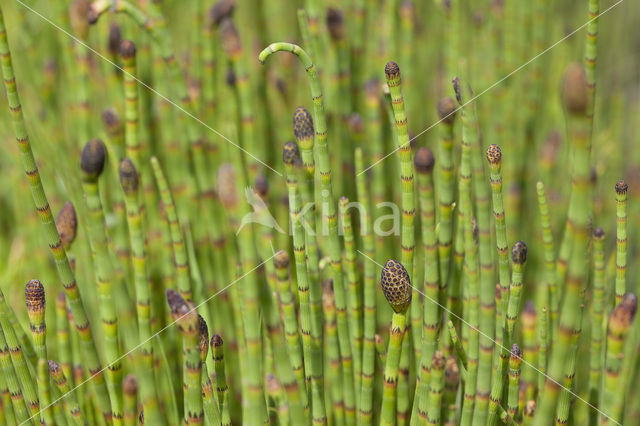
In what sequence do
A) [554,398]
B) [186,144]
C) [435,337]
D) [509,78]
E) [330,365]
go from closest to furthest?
[554,398]
[435,337]
[330,365]
[186,144]
[509,78]

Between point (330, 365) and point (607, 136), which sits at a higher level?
point (607, 136)

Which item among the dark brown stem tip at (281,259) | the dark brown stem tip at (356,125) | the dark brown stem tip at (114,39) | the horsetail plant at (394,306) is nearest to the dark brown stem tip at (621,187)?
the horsetail plant at (394,306)

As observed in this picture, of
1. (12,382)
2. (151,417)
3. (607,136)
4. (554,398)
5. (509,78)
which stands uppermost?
(509,78)

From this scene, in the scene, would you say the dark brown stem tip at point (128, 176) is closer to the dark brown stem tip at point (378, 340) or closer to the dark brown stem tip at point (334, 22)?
the dark brown stem tip at point (378, 340)

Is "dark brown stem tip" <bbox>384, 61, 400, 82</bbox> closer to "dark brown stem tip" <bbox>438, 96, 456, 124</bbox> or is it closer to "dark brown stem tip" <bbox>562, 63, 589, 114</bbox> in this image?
"dark brown stem tip" <bbox>438, 96, 456, 124</bbox>

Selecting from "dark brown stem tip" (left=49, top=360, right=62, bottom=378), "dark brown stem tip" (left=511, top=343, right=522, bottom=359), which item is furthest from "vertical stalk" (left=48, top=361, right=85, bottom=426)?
"dark brown stem tip" (left=511, top=343, right=522, bottom=359)

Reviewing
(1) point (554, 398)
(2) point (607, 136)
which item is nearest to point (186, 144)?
(1) point (554, 398)

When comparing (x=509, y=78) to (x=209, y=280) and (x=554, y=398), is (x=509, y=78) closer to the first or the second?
(x=209, y=280)

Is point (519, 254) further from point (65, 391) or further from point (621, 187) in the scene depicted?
point (65, 391)
